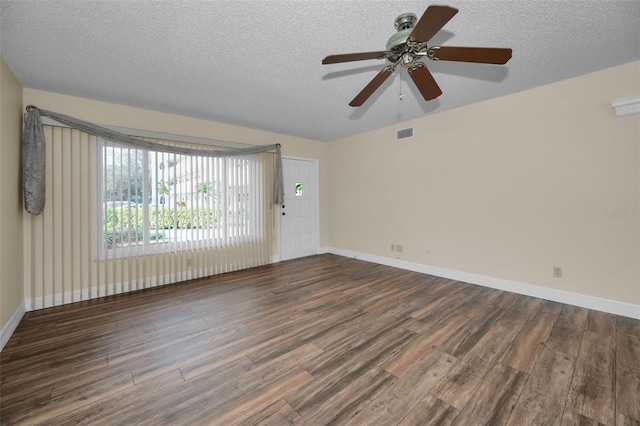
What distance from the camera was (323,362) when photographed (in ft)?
6.59

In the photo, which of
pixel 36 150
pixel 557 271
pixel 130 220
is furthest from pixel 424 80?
pixel 36 150

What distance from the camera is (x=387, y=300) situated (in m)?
3.23

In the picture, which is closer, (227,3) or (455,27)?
(227,3)

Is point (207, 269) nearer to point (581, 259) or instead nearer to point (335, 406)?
point (335, 406)

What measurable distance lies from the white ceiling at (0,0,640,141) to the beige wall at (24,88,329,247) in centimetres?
12

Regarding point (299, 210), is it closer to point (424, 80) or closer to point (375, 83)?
point (375, 83)

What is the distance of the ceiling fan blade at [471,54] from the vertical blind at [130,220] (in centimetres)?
374

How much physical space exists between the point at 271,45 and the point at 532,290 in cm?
420

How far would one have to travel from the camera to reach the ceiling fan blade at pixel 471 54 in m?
1.62

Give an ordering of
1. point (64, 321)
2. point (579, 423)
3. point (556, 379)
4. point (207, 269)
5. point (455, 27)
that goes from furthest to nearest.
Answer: point (207, 269), point (64, 321), point (455, 27), point (556, 379), point (579, 423)

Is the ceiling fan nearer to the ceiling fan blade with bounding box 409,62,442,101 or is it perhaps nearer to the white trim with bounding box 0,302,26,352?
the ceiling fan blade with bounding box 409,62,442,101

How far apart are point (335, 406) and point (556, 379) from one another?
159cm

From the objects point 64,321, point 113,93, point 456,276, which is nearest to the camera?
point 64,321

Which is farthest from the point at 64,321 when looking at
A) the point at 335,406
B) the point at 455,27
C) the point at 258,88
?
the point at 455,27
